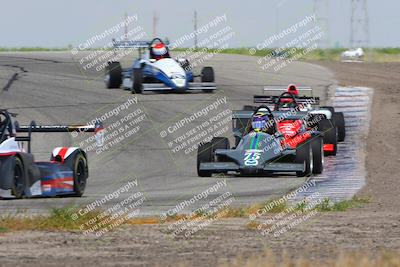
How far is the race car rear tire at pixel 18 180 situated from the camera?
16.1 metres

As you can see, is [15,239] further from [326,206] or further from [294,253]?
[326,206]

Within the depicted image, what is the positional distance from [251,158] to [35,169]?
4.82 metres

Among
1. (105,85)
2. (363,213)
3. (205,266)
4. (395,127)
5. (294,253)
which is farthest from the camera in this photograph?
(105,85)

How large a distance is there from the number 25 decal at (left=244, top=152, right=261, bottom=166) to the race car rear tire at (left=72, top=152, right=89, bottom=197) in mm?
3480

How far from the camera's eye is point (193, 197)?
677 inches

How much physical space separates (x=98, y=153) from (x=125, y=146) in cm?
102

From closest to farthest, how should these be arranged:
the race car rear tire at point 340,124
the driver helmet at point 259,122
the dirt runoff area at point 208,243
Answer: the dirt runoff area at point 208,243 < the driver helmet at point 259,122 < the race car rear tire at point 340,124

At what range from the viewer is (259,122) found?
69.7 ft

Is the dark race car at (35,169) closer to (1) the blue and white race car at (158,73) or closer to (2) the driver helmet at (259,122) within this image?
(2) the driver helmet at (259,122)

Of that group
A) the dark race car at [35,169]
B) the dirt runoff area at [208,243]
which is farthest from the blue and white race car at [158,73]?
the dirt runoff area at [208,243]

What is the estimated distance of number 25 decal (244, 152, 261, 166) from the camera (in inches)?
790

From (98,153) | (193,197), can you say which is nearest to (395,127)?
(98,153)

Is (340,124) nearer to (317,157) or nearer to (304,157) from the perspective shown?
(317,157)

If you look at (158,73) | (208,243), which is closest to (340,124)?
(158,73)
